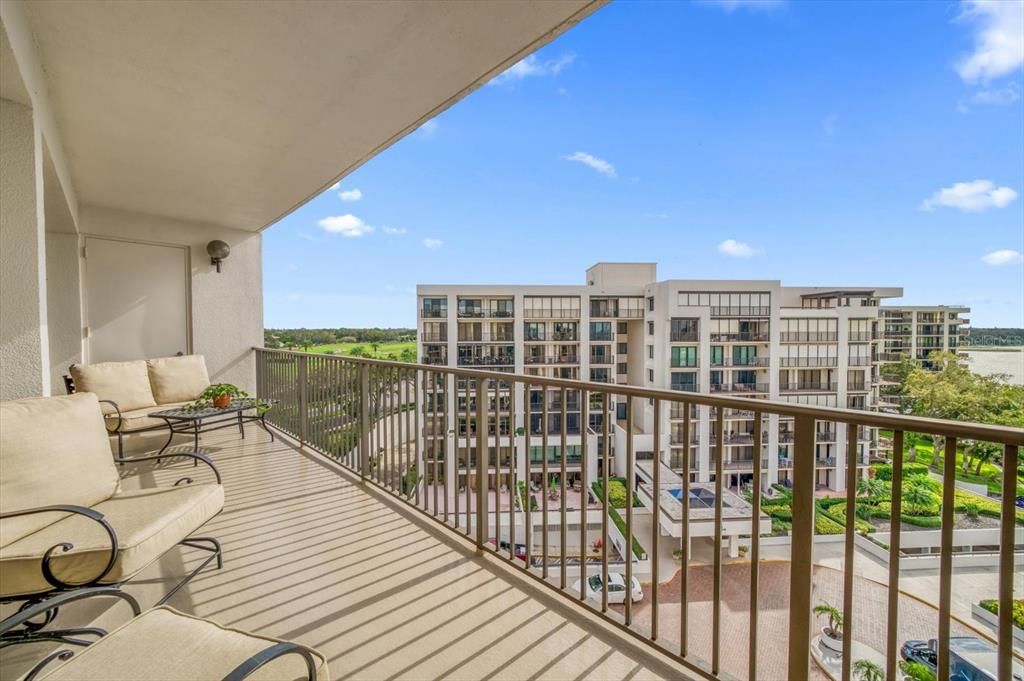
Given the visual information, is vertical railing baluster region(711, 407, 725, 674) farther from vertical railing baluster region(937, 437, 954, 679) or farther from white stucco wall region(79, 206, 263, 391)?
white stucco wall region(79, 206, 263, 391)

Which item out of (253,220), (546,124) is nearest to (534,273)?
(546,124)

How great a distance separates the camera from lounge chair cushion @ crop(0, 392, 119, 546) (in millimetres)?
1637

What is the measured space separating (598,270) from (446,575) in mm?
19962

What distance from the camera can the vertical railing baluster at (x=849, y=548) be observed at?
1.14 metres

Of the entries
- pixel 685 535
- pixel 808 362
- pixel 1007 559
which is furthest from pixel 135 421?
pixel 808 362

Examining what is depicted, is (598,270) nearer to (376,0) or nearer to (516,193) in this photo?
(516,193)

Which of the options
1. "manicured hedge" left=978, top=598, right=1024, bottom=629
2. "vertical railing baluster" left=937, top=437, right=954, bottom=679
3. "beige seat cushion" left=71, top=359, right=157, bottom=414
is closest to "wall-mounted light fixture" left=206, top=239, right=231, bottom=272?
"beige seat cushion" left=71, top=359, right=157, bottom=414

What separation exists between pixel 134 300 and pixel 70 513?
434 cm

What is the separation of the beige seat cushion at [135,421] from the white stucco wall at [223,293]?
4.75 feet

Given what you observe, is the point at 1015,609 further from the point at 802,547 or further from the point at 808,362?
the point at 808,362

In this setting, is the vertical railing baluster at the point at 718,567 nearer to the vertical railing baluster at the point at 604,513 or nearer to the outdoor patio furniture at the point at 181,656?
the vertical railing baluster at the point at 604,513

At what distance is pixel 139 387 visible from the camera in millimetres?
4172

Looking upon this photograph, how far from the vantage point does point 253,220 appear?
521 cm

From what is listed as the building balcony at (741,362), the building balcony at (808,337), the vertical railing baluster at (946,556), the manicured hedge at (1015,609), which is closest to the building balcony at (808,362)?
the building balcony at (808,337)
